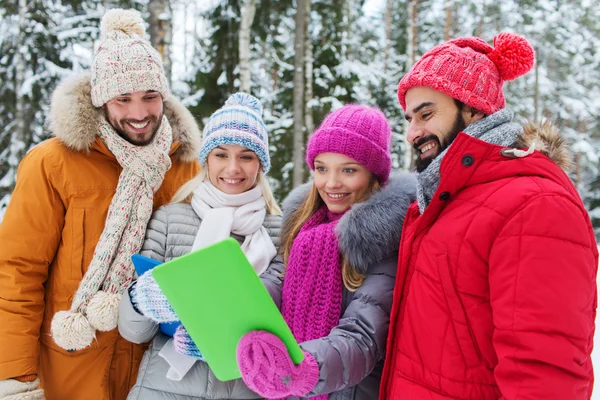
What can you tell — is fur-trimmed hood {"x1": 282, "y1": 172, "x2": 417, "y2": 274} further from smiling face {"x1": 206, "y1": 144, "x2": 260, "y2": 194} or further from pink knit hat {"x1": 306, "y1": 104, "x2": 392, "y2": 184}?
smiling face {"x1": 206, "y1": 144, "x2": 260, "y2": 194}

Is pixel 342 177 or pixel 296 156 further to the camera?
pixel 296 156

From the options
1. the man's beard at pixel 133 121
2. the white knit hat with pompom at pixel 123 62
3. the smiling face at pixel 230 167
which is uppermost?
the white knit hat with pompom at pixel 123 62

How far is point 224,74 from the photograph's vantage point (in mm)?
9742

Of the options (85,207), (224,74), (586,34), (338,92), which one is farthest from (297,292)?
(586,34)

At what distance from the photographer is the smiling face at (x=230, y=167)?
258cm

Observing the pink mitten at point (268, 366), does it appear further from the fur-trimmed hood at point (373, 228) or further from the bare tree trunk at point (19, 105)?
the bare tree trunk at point (19, 105)

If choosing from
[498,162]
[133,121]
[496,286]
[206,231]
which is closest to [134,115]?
[133,121]

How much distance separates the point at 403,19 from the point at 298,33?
1013 cm

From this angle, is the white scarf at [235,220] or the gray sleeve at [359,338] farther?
the white scarf at [235,220]

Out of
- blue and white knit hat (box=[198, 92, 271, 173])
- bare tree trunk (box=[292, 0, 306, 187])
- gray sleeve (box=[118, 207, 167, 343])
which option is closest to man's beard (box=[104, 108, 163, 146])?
blue and white knit hat (box=[198, 92, 271, 173])

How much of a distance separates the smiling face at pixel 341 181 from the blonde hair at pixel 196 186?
20.4 inches

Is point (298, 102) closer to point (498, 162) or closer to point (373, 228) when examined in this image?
point (373, 228)

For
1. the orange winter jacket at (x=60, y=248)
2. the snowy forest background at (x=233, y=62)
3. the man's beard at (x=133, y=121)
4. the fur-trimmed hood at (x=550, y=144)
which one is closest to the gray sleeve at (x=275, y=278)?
the orange winter jacket at (x=60, y=248)

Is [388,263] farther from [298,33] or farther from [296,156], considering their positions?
[298,33]
